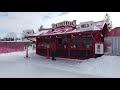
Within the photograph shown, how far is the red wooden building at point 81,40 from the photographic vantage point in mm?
13523

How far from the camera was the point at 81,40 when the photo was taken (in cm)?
1494

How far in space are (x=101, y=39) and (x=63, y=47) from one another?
357cm

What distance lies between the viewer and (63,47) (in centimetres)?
1645

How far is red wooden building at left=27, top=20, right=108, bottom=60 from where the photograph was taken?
13523 mm

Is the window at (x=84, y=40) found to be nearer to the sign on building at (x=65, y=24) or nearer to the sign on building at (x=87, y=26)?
the sign on building at (x=87, y=26)

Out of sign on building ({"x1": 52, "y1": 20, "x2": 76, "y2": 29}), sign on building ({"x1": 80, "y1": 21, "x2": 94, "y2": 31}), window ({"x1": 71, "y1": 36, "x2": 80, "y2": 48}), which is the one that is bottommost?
window ({"x1": 71, "y1": 36, "x2": 80, "y2": 48})

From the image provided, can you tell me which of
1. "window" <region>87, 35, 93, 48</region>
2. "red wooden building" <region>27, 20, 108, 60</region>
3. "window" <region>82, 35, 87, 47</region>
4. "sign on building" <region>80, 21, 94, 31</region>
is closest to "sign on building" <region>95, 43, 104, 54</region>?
"red wooden building" <region>27, 20, 108, 60</region>

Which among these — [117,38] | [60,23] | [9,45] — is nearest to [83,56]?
[117,38]

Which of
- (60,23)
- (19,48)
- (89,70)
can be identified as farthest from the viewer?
(19,48)

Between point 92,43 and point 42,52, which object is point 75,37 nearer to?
point 92,43

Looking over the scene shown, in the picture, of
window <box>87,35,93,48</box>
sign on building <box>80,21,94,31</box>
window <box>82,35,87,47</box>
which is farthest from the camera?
window <box>82,35,87,47</box>

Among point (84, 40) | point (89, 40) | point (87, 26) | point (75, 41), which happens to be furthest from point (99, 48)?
point (75, 41)

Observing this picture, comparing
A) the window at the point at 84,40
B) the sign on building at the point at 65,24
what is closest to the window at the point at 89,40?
the window at the point at 84,40

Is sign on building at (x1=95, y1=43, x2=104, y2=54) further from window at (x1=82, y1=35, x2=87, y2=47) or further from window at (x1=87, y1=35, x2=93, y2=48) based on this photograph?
window at (x1=82, y1=35, x2=87, y2=47)
